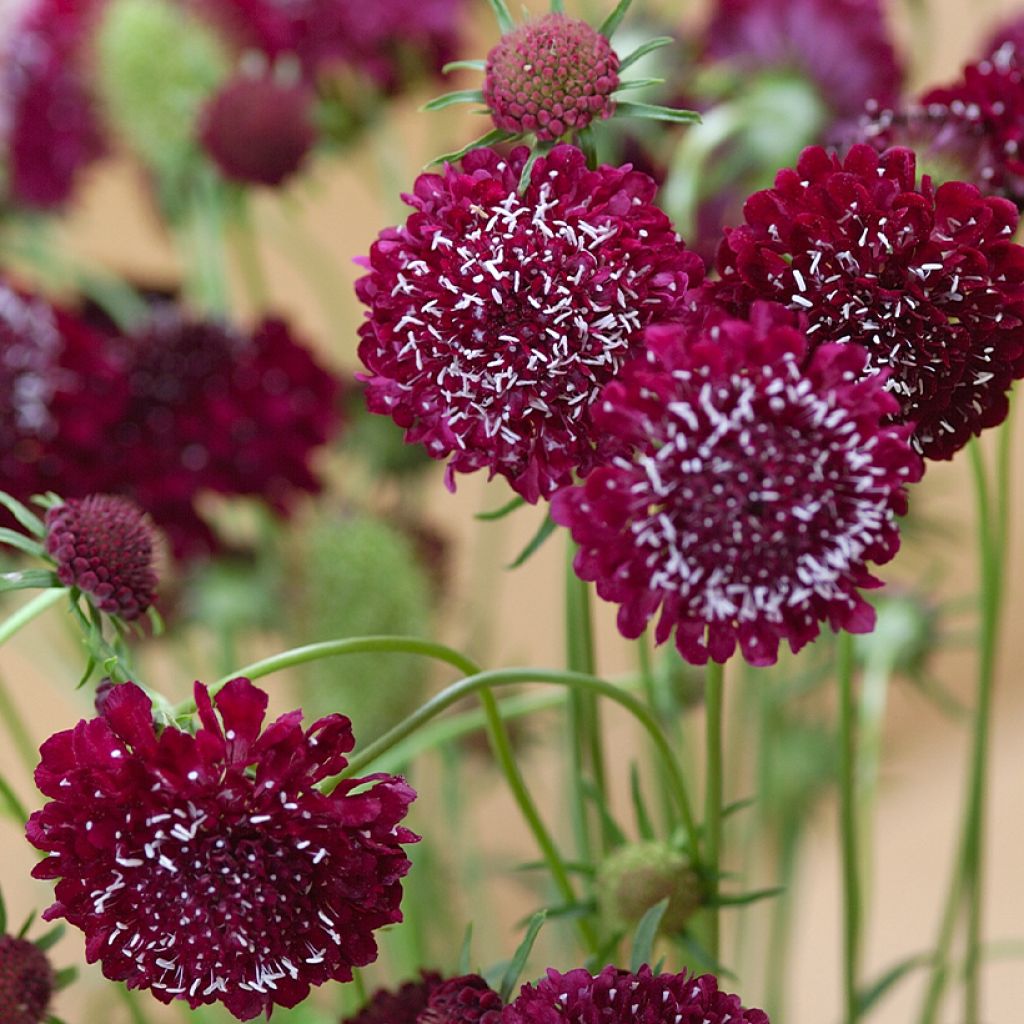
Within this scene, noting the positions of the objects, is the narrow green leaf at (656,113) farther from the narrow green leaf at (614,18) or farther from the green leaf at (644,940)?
the green leaf at (644,940)

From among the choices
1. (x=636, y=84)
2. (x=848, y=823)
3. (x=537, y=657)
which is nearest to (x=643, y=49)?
(x=636, y=84)

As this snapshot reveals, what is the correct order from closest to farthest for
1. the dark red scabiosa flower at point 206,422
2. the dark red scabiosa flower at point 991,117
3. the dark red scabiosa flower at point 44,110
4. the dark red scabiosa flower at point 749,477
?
the dark red scabiosa flower at point 749,477 → the dark red scabiosa flower at point 991,117 → the dark red scabiosa flower at point 206,422 → the dark red scabiosa flower at point 44,110

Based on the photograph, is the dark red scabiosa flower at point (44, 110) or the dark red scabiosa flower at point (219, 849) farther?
the dark red scabiosa flower at point (44, 110)

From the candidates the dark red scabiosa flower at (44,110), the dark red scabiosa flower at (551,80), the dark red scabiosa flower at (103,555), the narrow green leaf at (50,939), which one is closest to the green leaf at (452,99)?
the dark red scabiosa flower at (551,80)

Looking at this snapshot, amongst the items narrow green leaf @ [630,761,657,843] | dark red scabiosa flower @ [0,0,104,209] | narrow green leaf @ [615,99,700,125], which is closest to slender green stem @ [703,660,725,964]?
narrow green leaf @ [630,761,657,843]

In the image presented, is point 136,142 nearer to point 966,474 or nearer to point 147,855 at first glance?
point 147,855

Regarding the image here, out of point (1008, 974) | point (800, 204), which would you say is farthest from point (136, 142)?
point (1008, 974)
